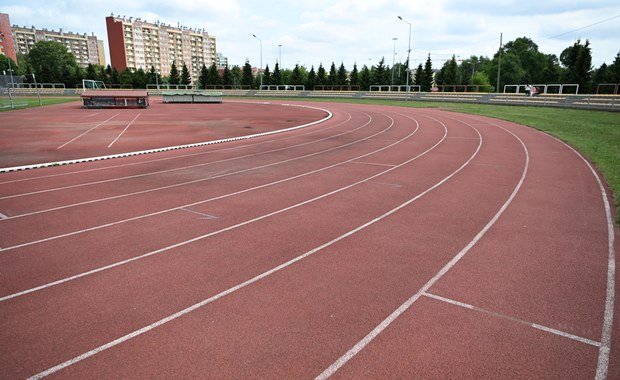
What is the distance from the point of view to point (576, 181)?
10023 millimetres

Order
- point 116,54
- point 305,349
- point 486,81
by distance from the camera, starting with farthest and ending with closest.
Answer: point 116,54, point 486,81, point 305,349

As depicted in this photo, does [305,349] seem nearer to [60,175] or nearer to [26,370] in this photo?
[26,370]

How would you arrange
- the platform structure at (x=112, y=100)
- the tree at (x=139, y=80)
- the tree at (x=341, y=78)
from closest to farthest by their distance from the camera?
the platform structure at (x=112, y=100)
the tree at (x=341, y=78)
the tree at (x=139, y=80)

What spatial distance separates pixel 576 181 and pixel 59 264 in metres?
11.5

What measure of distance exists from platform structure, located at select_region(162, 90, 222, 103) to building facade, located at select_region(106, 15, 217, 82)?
7589cm

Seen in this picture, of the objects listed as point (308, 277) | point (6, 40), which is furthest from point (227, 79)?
point (6, 40)

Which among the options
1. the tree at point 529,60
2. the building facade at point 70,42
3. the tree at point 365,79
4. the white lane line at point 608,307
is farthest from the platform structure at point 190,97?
the building facade at point 70,42

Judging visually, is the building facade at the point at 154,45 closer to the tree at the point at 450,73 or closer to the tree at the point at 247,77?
the tree at the point at 247,77

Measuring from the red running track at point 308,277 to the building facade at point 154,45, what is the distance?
117m

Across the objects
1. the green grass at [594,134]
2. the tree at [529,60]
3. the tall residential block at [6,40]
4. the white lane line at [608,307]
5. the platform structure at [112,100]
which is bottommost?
the white lane line at [608,307]

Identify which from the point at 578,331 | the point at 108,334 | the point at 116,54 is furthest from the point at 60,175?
the point at 116,54

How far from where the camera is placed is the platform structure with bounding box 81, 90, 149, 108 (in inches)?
1406

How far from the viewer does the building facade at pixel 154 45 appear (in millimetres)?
120875

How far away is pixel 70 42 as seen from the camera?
15362 centimetres
